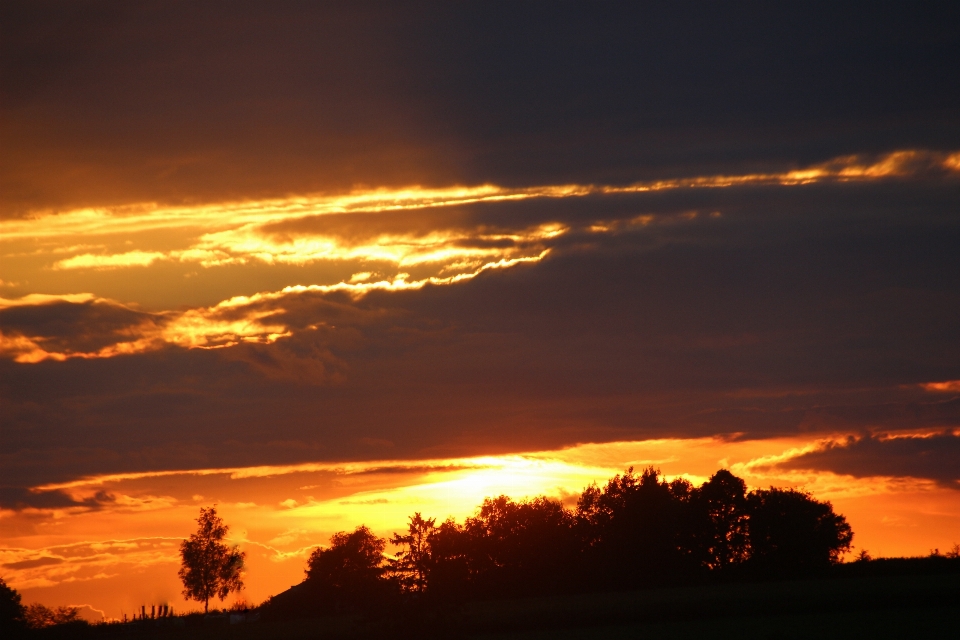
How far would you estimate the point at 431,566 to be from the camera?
13175 cm

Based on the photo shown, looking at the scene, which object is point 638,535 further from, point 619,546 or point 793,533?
point 793,533

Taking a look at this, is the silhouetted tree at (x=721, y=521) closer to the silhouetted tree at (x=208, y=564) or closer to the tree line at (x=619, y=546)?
the tree line at (x=619, y=546)

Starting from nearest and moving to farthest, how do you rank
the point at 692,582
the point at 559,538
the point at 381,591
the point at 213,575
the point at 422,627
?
1. the point at 422,627
2. the point at 381,591
3. the point at 692,582
4. the point at 559,538
5. the point at 213,575

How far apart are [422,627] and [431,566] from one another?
230 ft

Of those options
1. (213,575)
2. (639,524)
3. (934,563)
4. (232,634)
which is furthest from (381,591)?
(213,575)

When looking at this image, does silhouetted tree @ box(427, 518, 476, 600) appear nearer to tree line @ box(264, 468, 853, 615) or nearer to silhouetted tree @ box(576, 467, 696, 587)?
tree line @ box(264, 468, 853, 615)

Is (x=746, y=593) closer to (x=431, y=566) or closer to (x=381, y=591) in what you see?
(x=381, y=591)

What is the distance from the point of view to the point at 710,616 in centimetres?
7950

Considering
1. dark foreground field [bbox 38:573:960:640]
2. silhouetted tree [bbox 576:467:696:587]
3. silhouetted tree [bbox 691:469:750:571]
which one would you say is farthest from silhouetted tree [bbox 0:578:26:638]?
silhouetted tree [bbox 691:469:750:571]

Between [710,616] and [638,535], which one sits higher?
[638,535]

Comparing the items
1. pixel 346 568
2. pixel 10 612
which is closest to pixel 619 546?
pixel 346 568

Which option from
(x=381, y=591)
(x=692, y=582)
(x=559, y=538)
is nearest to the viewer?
(x=381, y=591)

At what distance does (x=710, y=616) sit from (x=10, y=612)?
71770 millimetres

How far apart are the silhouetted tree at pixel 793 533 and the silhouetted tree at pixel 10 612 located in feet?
261
